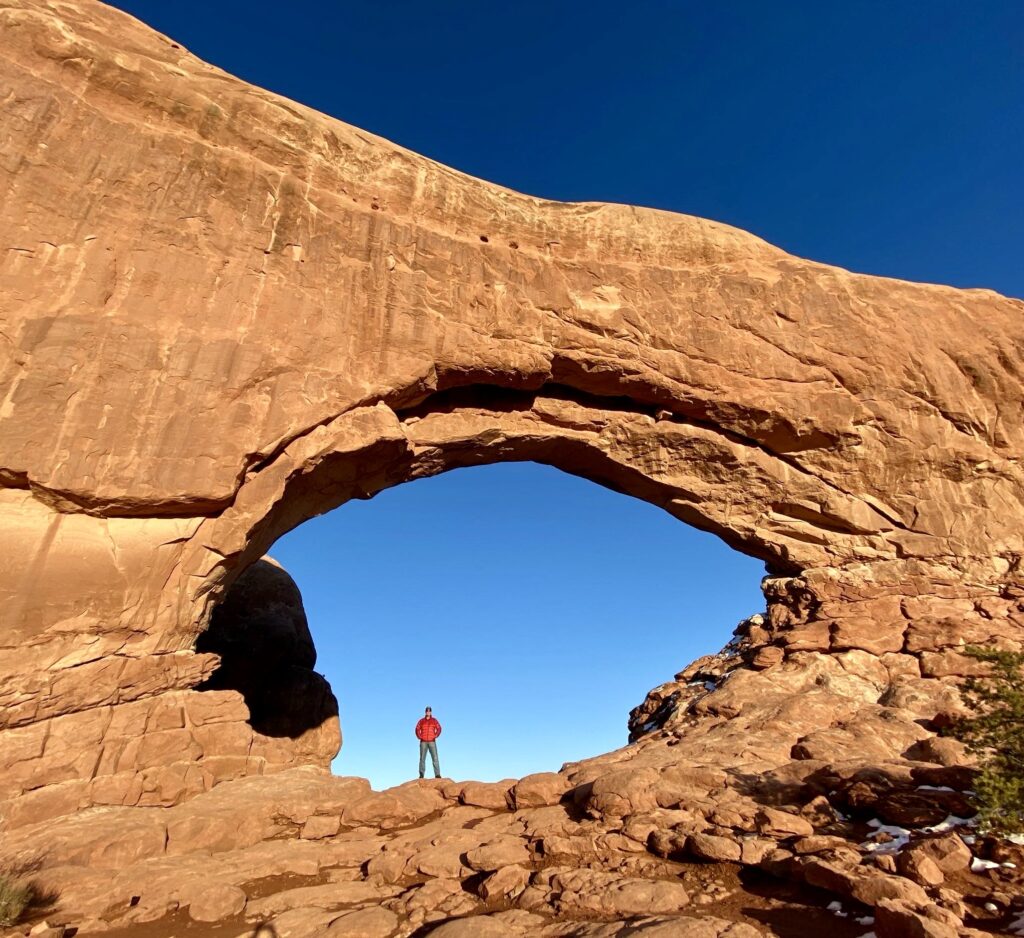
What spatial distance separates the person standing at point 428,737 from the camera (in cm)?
1889

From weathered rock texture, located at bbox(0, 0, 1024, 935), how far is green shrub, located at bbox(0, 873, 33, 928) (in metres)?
2.18

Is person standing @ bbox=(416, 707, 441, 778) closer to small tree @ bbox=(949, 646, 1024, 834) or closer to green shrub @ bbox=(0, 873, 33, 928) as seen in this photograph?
green shrub @ bbox=(0, 873, 33, 928)

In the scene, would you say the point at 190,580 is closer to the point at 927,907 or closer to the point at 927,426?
the point at 927,907

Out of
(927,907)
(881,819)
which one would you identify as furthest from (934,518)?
(927,907)

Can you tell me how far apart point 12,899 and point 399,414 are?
11.8m

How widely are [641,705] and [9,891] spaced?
1758cm

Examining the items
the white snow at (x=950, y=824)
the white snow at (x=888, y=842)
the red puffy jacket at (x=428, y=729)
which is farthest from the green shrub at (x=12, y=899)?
the red puffy jacket at (x=428, y=729)

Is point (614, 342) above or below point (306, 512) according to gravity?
above

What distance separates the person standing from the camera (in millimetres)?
18891

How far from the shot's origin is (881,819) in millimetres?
8867

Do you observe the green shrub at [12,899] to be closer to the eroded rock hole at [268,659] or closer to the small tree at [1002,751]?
the small tree at [1002,751]

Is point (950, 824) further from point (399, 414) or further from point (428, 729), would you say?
point (428, 729)

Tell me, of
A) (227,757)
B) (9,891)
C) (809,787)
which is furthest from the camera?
(227,757)

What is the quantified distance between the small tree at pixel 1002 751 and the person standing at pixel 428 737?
1396 centimetres
